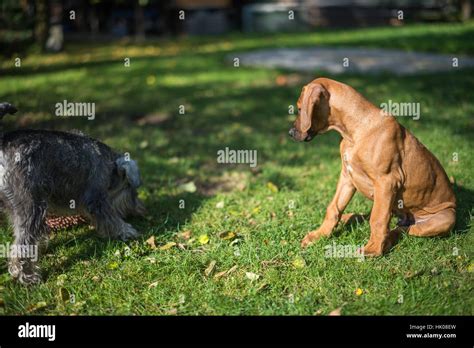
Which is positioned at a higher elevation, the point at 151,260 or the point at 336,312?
the point at 151,260

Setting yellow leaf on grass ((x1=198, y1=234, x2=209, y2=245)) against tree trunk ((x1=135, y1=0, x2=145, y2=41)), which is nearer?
yellow leaf on grass ((x1=198, y1=234, x2=209, y2=245))

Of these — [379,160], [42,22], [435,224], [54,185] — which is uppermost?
[42,22]

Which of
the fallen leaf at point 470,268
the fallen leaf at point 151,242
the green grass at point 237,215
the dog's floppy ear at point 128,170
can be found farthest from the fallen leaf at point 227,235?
the fallen leaf at point 470,268

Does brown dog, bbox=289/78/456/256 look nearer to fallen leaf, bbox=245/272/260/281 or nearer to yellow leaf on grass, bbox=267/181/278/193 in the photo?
fallen leaf, bbox=245/272/260/281

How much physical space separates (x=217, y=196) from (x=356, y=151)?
223cm

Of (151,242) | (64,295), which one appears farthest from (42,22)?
(64,295)

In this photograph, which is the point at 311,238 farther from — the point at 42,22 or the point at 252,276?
the point at 42,22

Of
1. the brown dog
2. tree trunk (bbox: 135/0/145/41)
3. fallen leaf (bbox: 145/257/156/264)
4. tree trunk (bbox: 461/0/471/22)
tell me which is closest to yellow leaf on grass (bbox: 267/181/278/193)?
the brown dog

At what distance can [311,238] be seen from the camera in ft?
15.6

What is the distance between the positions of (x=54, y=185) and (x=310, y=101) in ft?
7.62

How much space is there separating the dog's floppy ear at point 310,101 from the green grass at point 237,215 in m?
1.19

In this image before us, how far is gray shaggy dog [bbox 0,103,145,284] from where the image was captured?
13.3 ft

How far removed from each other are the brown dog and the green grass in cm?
27

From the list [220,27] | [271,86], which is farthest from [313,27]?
[271,86]
